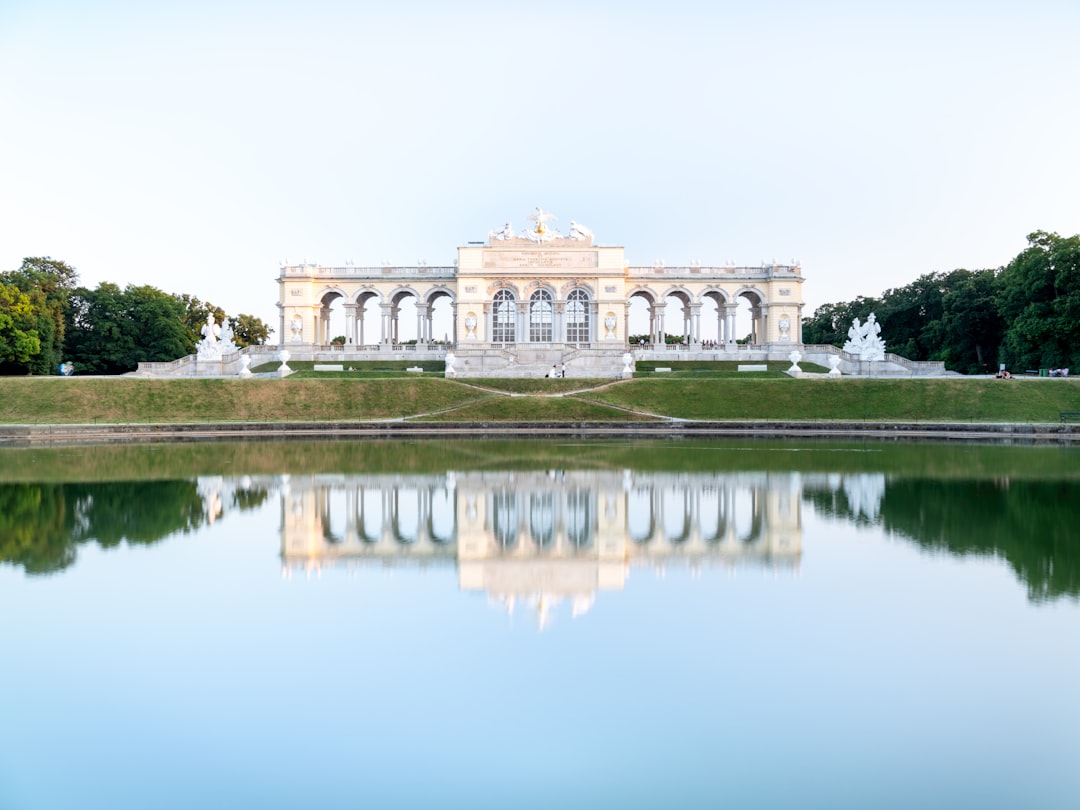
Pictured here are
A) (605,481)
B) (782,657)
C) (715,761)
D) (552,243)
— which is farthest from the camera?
(552,243)

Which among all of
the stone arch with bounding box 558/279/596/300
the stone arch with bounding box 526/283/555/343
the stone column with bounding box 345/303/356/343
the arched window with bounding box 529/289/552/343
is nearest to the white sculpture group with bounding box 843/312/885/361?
the stone arch with bounding box 558/279/596/300

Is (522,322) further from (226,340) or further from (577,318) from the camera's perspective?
(226,340)

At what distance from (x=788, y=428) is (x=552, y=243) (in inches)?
1228

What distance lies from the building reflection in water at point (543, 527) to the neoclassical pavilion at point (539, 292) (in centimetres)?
4097

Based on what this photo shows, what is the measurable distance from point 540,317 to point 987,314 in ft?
99.9

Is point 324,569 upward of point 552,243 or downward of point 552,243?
downward

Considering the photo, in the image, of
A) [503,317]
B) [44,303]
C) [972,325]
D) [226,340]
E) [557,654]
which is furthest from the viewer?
[503,317]

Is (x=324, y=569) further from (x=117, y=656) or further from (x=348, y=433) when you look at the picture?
(x=348, y=433)

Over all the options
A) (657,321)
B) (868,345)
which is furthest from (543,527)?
(657,321)

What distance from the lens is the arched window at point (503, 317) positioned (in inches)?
2424

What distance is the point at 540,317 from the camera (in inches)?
2429

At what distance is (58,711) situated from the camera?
687 cm

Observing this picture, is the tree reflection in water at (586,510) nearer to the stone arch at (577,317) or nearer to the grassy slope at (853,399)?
the grassy slope at (853,399)

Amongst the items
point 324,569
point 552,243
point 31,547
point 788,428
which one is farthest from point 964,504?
point 552,243
